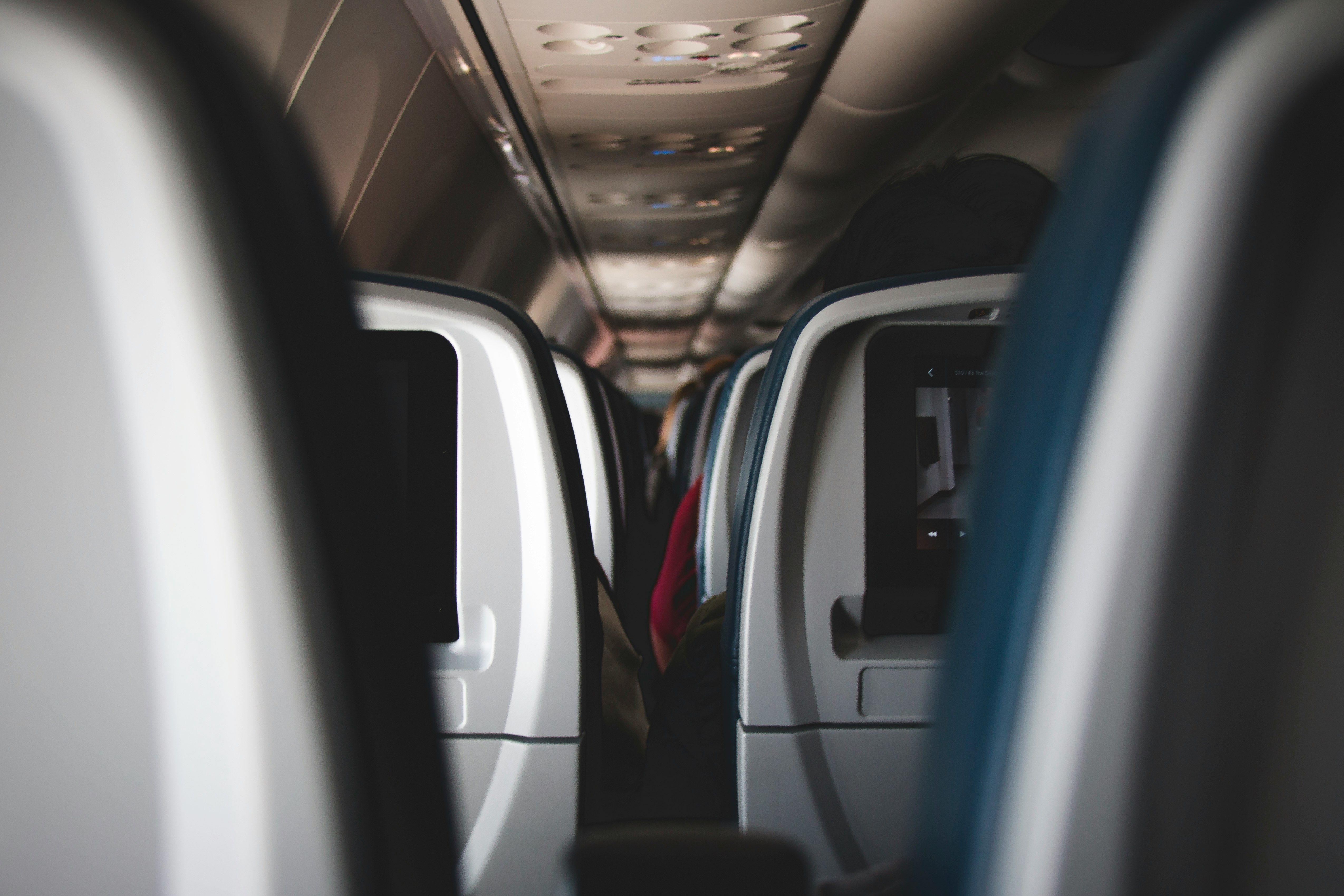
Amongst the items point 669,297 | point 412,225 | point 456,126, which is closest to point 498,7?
point 456,126

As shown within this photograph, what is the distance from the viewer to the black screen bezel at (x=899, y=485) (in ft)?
4.07

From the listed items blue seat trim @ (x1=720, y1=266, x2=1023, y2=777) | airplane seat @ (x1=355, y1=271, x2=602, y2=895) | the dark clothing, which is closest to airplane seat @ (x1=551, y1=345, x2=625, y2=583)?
the dark clothing

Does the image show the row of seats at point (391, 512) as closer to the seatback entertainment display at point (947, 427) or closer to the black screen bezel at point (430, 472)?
the black screen bezel at point (430, 472)

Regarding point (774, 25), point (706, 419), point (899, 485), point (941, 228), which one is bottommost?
point (899, 485)

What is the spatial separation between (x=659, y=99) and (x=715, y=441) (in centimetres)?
257

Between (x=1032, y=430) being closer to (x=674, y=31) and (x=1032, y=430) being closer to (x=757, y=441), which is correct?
(x=757, y=441)

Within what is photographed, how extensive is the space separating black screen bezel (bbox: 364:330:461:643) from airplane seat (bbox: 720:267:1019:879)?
19.5 inches

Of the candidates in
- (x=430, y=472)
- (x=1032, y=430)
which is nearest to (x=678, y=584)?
(x=430, y=472)

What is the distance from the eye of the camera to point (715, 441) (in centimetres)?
218

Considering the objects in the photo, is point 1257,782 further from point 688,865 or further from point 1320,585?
point 688,865

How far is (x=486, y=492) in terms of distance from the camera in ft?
3.73

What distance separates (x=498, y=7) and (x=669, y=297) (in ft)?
24.2

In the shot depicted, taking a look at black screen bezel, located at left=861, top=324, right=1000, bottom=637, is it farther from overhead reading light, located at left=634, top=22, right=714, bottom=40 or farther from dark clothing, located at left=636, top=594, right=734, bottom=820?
overhead reading light, located at left=634, top=22, right=714, bottom=40

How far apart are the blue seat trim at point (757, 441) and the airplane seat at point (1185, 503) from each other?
0.78 m
